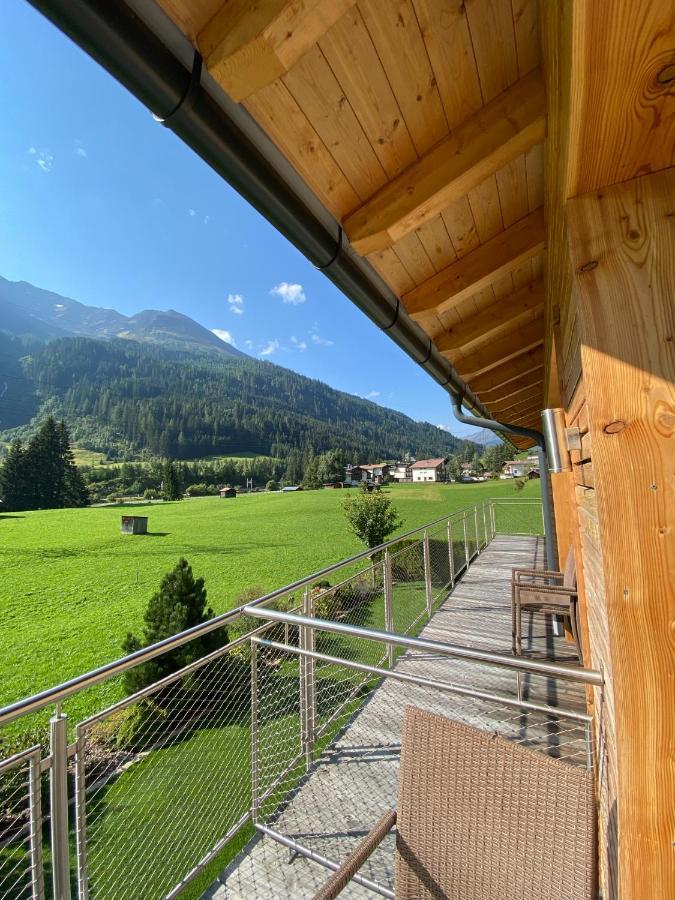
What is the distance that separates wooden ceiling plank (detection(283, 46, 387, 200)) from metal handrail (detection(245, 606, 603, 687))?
1393 millimetres

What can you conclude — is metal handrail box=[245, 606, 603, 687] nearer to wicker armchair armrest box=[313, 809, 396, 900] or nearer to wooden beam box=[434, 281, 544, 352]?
wicker armchair armrest box=[313, 809, 396, 900]

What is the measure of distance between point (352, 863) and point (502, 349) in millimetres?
2888

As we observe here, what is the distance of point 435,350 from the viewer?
245 centimetres

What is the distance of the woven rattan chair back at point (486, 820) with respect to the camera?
3.49 ft

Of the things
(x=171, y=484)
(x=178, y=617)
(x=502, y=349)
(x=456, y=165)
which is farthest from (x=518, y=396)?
(x=171, y=484)

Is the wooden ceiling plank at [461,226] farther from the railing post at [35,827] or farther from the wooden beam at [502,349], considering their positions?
the railing post at [35,827]

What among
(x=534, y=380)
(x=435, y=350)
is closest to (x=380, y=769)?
(x=435, y=350)

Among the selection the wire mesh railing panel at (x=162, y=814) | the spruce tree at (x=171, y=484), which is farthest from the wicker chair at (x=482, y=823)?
the spruce tree at (x=171, y=484)

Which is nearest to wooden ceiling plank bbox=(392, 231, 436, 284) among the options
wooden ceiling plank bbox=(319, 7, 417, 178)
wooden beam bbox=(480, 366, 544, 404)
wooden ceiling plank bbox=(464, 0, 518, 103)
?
wooden ceiling plank bbox=(319, 7, 417, 178)

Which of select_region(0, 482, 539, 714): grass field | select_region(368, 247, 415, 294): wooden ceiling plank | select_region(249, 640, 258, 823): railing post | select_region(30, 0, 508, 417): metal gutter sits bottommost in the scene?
select_region(0, 482, 539, 714): grass field

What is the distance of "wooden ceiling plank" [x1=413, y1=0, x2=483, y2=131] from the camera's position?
2.81 feet

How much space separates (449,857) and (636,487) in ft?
3.90

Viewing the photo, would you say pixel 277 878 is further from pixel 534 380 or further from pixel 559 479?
pixel 534 380

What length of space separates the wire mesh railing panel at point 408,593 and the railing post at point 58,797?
261 centimetres
